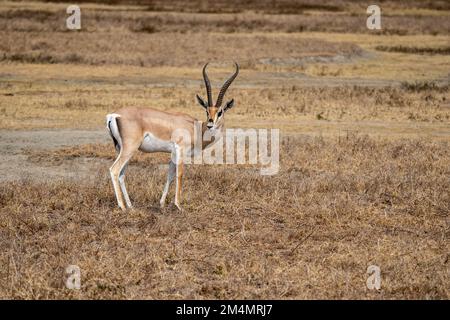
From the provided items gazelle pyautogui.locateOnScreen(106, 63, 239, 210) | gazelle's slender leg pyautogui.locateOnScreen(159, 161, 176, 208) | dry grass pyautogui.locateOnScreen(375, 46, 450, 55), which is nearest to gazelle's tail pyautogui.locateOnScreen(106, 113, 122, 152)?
gazelle pyautogui.locateOnScreen(106, 63, 239, 210)

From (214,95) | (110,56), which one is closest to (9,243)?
(214,95)

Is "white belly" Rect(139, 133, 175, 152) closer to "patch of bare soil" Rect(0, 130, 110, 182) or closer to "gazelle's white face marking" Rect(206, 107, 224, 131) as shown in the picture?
"gazelle's white face marking" Rect(206, 107, 224, 131)

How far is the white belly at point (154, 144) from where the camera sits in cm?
974

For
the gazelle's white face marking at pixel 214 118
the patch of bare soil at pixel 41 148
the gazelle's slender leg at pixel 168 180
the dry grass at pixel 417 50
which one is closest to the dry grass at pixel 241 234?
the gazelle's slender leg at pixel 168 180

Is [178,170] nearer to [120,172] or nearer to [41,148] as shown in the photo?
[120,172]

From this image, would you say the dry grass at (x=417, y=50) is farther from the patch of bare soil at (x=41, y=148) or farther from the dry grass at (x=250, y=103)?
the patch of bare soil at (x=41, y=148)

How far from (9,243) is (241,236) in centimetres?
276

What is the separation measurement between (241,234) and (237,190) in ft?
6.98

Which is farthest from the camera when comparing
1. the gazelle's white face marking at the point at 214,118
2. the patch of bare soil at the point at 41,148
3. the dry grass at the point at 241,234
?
the patch of bare soil at the point at 41,148

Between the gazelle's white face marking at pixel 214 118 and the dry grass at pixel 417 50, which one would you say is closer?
the gazelle's white face marking at pixel 214 118

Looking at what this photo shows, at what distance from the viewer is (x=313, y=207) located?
10000 millimetres

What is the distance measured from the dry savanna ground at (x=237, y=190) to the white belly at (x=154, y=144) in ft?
2.81

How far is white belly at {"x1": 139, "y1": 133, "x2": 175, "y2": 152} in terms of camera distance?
384 inches
